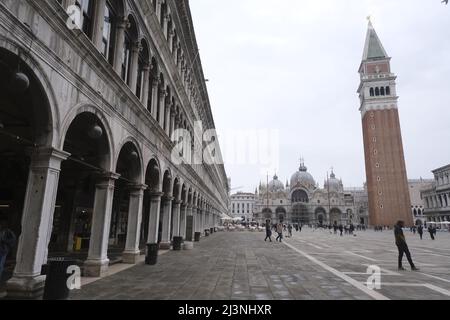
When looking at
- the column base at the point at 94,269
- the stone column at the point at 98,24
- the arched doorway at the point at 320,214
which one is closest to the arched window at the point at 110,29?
the stone column at the point at 98,24

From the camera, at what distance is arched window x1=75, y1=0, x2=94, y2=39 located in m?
9.10

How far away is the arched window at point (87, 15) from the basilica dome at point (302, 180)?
136 metres

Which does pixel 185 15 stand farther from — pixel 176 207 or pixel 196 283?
Result: pixel 196 283

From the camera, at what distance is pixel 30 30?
20.6 ft

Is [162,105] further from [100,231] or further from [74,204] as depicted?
[100,231]

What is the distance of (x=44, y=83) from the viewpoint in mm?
6883

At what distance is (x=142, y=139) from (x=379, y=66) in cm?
10025

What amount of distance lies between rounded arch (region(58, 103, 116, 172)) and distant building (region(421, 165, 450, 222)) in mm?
100918

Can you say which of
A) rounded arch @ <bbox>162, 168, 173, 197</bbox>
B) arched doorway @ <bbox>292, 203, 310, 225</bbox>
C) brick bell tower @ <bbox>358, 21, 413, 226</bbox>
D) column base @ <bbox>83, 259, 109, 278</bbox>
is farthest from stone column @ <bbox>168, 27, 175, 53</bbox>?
arched doorway @ <bbox>292, 203, 310, 225</bbox>

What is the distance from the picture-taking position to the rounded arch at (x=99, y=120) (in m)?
7.66

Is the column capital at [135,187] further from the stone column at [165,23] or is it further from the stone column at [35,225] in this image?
the stone column at [165,23]

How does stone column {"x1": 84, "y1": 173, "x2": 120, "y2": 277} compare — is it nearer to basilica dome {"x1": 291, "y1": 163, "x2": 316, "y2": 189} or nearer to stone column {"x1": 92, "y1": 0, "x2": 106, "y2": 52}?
stone column {"x1": 92, "y1": 0, "x2": 106, "y2": 52}

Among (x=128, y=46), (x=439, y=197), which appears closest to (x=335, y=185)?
(x=439, y=197)

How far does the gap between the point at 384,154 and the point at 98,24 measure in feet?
287
